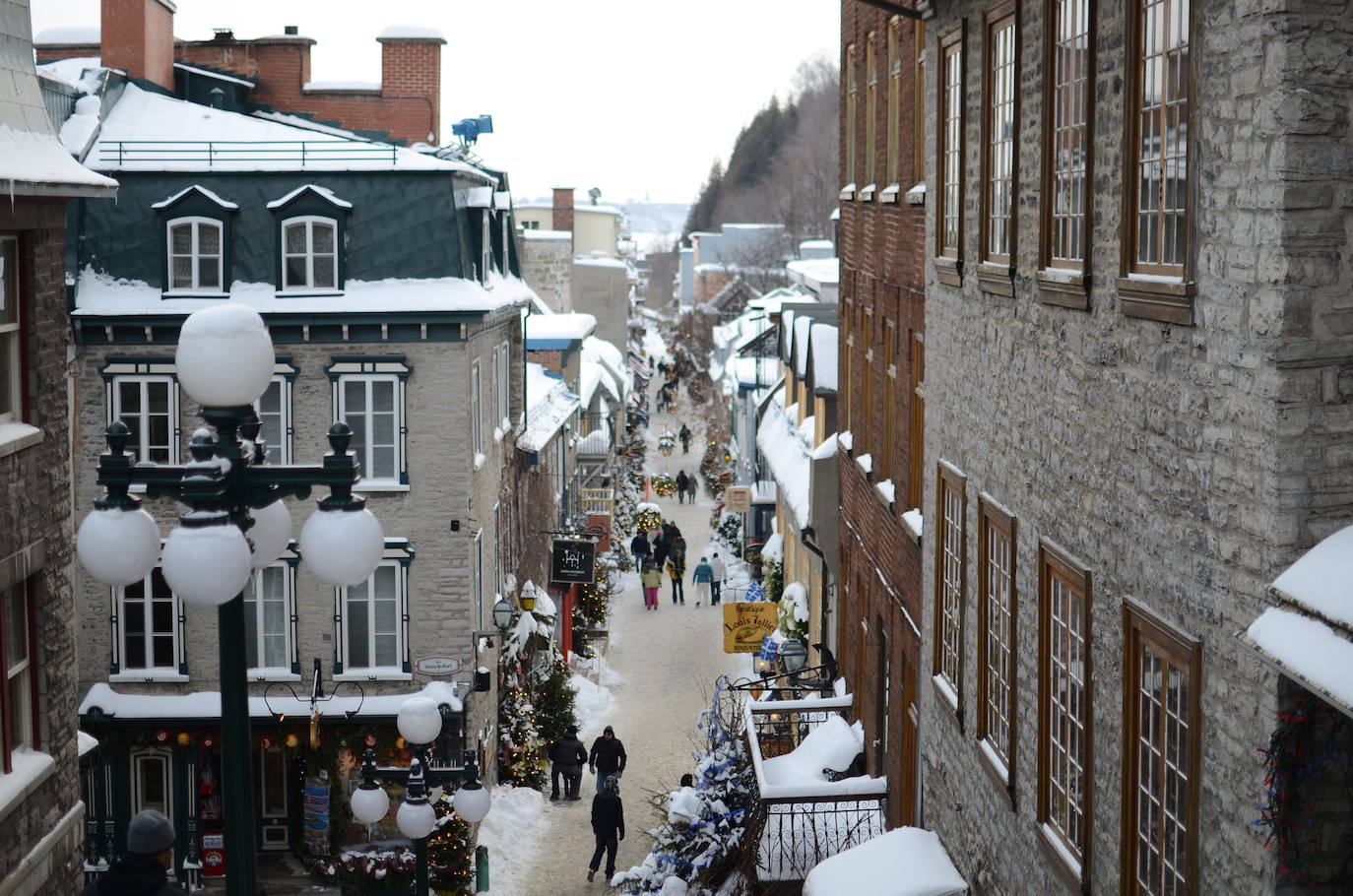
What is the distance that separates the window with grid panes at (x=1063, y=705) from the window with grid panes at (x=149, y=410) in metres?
14.9

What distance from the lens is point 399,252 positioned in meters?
20.8

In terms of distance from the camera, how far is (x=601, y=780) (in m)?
22.2

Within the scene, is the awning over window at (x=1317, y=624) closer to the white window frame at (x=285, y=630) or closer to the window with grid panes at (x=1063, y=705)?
the window with grid panes at (x=1063, y=705)

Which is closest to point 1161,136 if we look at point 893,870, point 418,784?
point 893,870

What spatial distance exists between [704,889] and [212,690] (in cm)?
873

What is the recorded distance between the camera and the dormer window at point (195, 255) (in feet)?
68.0

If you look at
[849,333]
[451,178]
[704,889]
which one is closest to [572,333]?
[451,178]

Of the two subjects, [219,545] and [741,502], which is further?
[741,502]

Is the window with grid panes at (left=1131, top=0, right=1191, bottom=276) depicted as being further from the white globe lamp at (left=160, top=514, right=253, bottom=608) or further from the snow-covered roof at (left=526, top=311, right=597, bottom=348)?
the snow-covered roof at (left=526, top=311, right=597, bottom=348)

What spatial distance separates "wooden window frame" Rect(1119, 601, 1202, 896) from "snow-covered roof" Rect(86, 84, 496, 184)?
51.4ft

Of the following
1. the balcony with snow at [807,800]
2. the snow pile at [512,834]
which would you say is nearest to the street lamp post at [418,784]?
the balcony with snow at [807,800]

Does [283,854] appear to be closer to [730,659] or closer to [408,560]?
[408,560]

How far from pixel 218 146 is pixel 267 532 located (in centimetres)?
1657

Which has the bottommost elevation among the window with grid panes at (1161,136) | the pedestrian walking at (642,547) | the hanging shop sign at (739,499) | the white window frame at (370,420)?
the pedestrian walking at (642,547)
